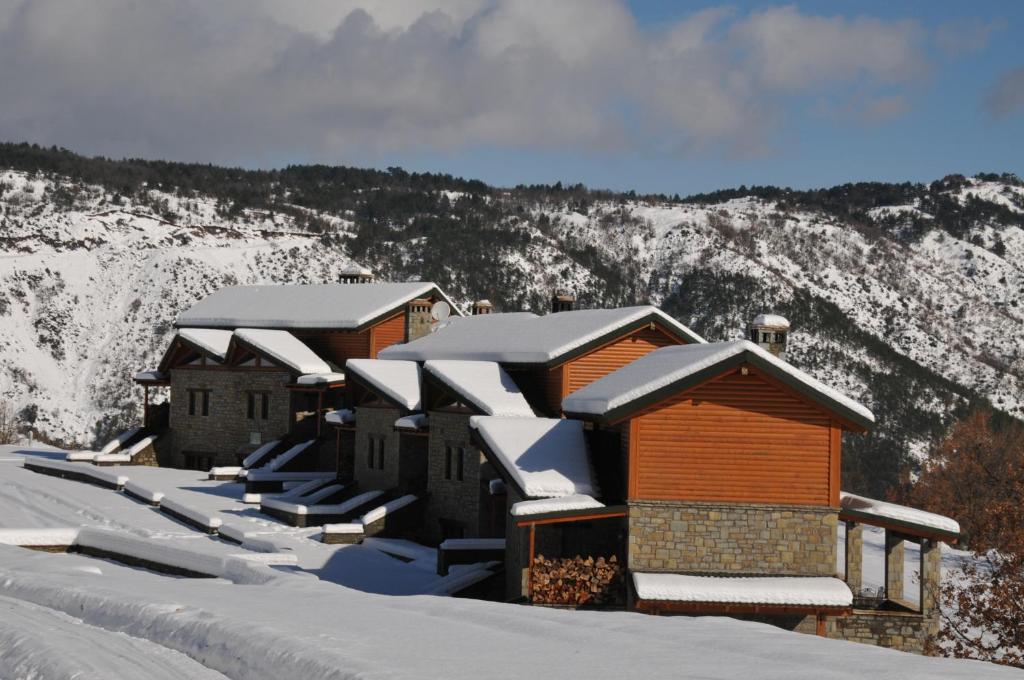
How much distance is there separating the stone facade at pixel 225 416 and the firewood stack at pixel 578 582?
23.5 meters

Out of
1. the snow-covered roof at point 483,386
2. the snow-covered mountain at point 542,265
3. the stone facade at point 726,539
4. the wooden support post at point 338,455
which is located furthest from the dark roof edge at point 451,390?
Result: the snow-covered mountain at point 542,265

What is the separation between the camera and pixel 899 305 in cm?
15012

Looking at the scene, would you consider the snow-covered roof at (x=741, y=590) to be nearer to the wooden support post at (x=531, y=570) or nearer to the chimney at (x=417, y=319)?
the wooden support post at (x=531, y=570)

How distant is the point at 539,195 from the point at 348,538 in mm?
156722

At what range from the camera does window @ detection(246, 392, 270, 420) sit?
4516 cm

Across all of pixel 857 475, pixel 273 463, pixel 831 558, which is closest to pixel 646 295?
pixel 857 475

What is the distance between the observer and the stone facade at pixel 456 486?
30.8m

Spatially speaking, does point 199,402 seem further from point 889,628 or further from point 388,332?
point 889,628

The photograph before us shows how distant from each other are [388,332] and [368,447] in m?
12.0

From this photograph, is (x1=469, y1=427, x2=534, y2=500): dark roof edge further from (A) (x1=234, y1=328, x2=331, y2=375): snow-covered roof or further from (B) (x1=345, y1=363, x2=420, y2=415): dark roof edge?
(A) (x1=234, y1=328, x2=331, y2=375): snow-covered roof

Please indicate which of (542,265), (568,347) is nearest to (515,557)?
(568,347)

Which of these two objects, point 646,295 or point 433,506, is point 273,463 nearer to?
point 433,506

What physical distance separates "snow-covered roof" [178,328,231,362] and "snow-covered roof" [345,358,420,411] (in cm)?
1116

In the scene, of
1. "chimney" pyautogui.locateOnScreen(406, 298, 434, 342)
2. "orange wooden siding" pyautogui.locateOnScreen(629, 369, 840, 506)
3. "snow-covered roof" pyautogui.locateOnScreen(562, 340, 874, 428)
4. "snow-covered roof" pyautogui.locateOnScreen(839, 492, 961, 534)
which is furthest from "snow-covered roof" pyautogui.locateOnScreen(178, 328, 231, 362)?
"snow-covered roof" pyautogui.locateOnScreen(839, 492, 961, 534)
